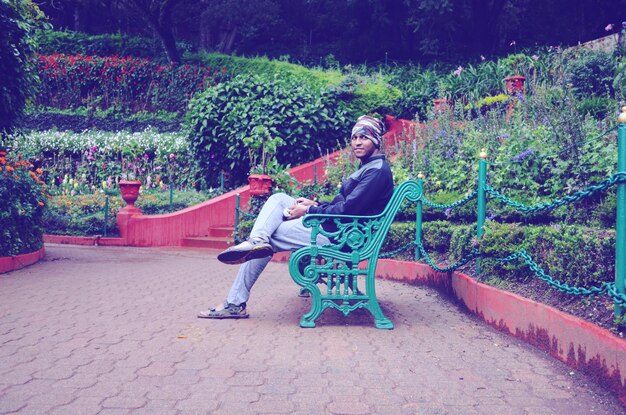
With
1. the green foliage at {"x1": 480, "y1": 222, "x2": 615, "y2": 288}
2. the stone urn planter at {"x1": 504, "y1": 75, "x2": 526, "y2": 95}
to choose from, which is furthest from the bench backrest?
the stone urn planter at {"x1": 504, "y1": 75, "x2": 526, "y2": 95}

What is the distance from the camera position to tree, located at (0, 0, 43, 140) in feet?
23.5

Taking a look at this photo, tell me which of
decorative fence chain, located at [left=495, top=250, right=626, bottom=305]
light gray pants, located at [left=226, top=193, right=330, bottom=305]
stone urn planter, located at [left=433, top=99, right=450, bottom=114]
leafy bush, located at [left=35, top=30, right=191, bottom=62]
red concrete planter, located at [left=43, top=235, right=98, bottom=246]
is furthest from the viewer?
leafy bush, located at [left=35, top=30, right=191, bottom=62]

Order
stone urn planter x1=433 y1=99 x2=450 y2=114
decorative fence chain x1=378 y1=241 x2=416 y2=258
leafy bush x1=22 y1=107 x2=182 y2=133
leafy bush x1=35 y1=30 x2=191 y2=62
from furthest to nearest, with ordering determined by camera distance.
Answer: leafy bush x1=35 y1=30 x2=191 y2=62 → leafy bush x1=22 y1=107 x2=182 y2=133 → stone urn planter x1=433 y1=99 x2=450 y2=114 → decorative fence chain x1=378 y1=241 x2=416 y2=258

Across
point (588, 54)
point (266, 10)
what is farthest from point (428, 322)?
point (266, 10)

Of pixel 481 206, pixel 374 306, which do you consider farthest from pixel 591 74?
pixel 374 306

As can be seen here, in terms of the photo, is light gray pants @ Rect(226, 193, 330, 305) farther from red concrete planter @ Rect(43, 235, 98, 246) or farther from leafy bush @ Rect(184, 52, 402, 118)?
leafy bush @ Rect(184, 52, 402, 118)

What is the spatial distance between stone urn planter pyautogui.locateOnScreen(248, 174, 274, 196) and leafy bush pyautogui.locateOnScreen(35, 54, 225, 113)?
9968mm

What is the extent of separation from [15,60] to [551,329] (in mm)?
6921

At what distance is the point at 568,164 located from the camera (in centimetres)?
571

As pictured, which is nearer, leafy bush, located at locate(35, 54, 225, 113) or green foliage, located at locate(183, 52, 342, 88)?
green foliage, located at locate(183, 52, 342, 88)

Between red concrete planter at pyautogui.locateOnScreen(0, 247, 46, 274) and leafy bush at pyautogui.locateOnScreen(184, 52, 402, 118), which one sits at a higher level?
leafy bush at pyautogui.locateOnScreen(184, 52, 402, 118)

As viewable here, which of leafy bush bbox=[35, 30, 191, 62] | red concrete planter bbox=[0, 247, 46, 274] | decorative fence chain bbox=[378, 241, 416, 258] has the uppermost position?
leafy bush bbox=[35, 30, 191, 62]

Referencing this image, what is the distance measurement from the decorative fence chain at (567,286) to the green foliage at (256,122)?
7.41m

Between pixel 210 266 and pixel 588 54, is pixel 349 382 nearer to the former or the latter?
pixel 210 266
